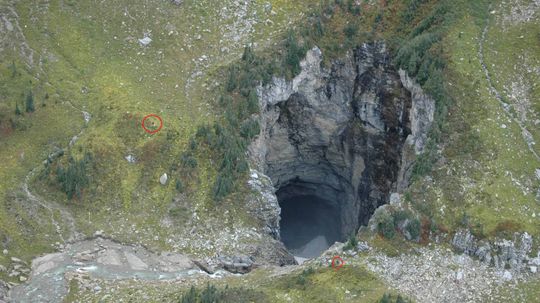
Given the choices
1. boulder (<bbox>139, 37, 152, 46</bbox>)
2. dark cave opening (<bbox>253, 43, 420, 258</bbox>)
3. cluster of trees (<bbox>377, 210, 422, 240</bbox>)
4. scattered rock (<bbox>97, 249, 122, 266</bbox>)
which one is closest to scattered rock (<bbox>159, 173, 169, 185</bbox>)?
scattered rock (<bbox>97, 249, 122, 266</bbox>)

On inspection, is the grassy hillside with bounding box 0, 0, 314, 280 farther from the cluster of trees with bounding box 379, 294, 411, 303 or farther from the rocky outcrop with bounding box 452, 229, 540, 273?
the rocky outcrop with bounding box 452, 229, 540, 273

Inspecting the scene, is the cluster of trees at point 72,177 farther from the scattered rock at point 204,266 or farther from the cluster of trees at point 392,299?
the cluster of trees at point 392,299

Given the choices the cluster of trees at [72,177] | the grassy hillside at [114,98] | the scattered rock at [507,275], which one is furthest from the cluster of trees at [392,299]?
the cluster of trees at [72,177]

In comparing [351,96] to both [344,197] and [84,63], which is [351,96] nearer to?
[344,197]

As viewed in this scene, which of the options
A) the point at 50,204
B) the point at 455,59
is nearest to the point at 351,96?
the point at 455,59

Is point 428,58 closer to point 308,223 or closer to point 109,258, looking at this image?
point 308,223

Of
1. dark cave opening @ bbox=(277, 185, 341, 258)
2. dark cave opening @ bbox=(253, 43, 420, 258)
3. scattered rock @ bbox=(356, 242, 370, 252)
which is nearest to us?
scattered rock @ bbox=(356, 242, 370, 252)
